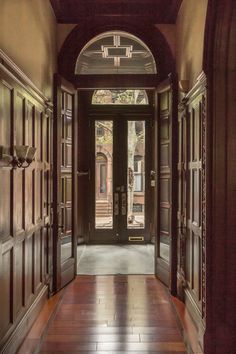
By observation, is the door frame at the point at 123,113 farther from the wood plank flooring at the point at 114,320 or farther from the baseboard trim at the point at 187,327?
the baseboard trim at the point at 187,327

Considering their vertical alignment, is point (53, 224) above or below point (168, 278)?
above

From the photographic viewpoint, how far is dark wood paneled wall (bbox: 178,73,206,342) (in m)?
3.24

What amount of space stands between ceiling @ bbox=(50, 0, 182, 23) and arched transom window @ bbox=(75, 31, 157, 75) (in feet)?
1.30

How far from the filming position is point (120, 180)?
7848 mm

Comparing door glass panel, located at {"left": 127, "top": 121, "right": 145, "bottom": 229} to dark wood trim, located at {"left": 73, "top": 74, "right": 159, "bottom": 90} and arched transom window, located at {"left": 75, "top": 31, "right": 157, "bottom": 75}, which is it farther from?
dark wood trim, located at {"left": 73, "top": 74, "right": 159, "bottom": 90}

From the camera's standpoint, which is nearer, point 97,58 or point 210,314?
point 210,314

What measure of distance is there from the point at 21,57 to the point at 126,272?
3.48 meters

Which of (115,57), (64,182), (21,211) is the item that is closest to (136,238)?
(64,182)

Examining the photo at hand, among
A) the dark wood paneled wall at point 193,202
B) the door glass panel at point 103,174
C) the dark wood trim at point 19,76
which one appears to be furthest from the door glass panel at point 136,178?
the dark wood trim at point 19,76

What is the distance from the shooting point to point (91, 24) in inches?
196

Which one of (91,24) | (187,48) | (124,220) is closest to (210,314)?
(187,48)

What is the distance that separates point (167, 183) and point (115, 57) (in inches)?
98.5

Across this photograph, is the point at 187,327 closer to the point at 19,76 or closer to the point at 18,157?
the point at 18,157

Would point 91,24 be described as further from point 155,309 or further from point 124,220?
point 124,220
